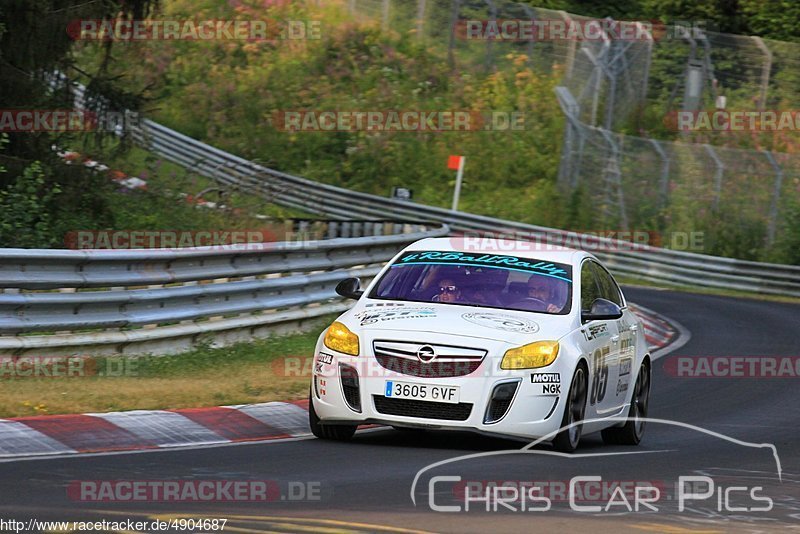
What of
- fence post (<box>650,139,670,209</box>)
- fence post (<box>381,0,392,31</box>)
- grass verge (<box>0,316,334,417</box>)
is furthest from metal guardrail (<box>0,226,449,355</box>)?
fence post (<box>381,0,392,31</box>)

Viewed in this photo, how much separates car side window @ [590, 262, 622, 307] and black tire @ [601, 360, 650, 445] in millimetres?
637

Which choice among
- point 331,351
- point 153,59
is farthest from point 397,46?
point 331,351

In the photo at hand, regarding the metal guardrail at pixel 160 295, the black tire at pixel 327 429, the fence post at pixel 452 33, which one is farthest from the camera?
the fence post at pixel 452 33

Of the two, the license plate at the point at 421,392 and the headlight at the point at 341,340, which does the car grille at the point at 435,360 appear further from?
the headlight at the point at 341,340

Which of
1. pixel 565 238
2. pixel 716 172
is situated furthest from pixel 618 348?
pixel 716 172

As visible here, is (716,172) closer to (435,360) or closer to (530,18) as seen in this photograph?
(530,18)

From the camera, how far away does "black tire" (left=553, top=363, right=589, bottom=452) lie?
9.86 meters

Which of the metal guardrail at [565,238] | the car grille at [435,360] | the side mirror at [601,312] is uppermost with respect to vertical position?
the side mirror at [601,312]

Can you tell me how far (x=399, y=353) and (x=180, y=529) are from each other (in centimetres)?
346

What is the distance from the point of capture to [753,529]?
24.0 ft

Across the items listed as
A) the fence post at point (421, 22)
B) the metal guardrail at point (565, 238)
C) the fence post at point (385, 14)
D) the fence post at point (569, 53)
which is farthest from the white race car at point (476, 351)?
the fence post at point (385, 14)

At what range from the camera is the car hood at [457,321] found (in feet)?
32.2

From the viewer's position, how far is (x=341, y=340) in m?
10.0

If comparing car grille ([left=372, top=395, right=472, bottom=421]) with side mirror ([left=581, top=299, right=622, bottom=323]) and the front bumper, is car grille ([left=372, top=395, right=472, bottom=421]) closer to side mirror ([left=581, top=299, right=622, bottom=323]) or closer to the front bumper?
the front bumper
